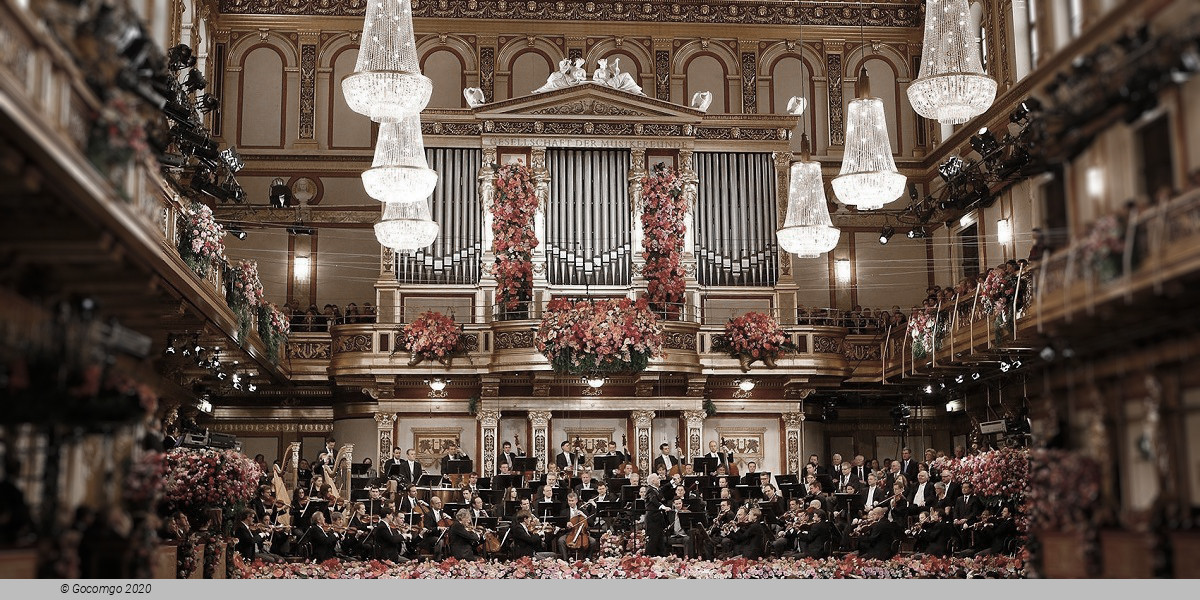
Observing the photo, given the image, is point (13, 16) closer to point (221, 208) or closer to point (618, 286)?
point (618, 286)

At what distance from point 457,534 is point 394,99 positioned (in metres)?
4.51

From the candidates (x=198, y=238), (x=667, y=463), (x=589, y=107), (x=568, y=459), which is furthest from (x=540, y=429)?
(x=198, y=238)

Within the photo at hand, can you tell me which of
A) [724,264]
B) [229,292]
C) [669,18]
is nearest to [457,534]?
[229,292]

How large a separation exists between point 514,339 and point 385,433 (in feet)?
8.37

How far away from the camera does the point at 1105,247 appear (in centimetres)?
273

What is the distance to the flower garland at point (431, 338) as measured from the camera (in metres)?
16.1

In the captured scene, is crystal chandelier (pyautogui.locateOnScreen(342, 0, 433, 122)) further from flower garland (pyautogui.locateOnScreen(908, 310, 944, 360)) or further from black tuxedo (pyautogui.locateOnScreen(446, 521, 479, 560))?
flower garland (pyautogui.locateOnScreen(908, 310, 944, 360))

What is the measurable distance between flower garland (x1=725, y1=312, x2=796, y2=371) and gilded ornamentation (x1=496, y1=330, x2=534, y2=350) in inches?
110

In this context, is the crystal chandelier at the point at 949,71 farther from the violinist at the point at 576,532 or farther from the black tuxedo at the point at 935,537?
the violinist at the point at 576,532

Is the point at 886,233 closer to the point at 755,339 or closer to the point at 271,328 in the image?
the point at 755,339

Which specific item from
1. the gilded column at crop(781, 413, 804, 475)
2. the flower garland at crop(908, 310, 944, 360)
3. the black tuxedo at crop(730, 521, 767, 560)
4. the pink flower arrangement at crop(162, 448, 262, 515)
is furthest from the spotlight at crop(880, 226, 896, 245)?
the pink flower arrangement at crop(162, 448, 262, 515)

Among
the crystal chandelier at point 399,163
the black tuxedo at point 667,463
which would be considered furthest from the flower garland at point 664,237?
the crystal chandelier at point 399,163

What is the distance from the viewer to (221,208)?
63.0ft

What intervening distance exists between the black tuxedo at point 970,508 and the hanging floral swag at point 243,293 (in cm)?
816
